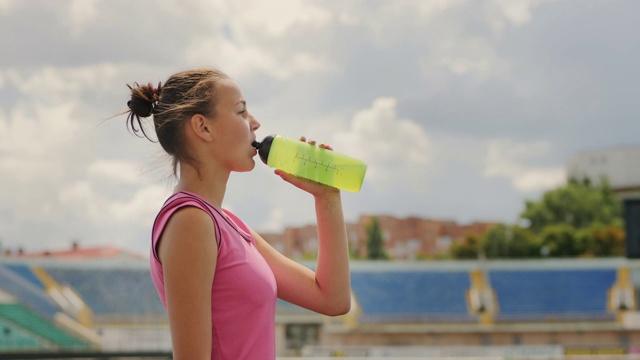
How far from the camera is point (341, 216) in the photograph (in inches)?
→ 61.5

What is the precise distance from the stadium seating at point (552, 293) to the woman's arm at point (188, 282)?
104ft

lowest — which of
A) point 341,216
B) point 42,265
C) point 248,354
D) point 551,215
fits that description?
point 248,354

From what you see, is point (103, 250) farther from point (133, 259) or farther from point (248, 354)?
point (248, 354)

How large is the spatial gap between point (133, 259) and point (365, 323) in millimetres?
9351

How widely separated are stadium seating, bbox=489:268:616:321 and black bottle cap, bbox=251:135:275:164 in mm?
31686

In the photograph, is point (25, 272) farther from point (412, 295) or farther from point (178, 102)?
point (178, 102)

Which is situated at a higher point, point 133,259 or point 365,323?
point 133,259

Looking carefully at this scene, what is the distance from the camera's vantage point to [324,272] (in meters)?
1.57

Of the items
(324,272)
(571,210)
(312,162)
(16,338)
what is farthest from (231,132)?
(571,210)

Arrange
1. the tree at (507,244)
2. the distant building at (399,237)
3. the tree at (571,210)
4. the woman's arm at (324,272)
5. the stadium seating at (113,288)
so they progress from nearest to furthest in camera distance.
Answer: the woman's arm at (324,272) → the stadium seating at (113,288) → the tree at (507,244) → the tree at (571,210) → the distant building at (399,237)

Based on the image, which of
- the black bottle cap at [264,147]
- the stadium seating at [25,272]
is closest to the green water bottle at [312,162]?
the black bottle cap at [264,147]

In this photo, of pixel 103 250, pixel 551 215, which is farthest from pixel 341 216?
pixel 551 215

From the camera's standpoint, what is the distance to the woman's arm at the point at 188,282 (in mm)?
1222

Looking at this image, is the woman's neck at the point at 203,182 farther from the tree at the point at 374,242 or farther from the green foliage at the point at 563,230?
the tree at the point at 374,242
